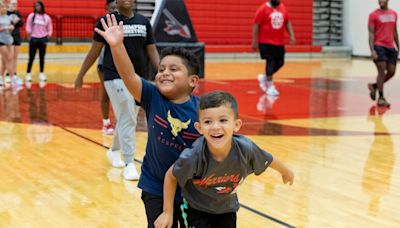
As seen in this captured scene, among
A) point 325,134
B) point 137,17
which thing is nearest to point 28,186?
point 137,17

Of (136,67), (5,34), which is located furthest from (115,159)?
(5,34)

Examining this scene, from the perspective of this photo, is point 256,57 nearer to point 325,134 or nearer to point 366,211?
point 325,134

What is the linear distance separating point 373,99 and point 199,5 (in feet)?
48.1

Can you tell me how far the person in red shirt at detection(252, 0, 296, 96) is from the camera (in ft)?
42.7

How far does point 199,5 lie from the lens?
25766mm

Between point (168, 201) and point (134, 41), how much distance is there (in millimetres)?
3156

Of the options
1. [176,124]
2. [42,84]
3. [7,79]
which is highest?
[176,124]

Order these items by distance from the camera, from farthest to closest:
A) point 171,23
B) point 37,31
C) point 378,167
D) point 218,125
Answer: point 171,23
point 37,31
point 378,167
point 218,125

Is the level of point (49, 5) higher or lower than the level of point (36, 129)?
higher

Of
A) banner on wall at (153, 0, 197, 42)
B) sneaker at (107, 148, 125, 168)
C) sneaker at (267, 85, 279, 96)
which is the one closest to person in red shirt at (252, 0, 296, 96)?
sneaker at (267, 85, 279, 96)

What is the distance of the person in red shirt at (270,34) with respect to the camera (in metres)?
13.0

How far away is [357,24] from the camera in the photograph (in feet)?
90.5

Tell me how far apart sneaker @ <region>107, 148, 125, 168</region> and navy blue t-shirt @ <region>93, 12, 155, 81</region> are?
0.85 metres

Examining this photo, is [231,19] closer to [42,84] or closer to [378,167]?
[42,84]
